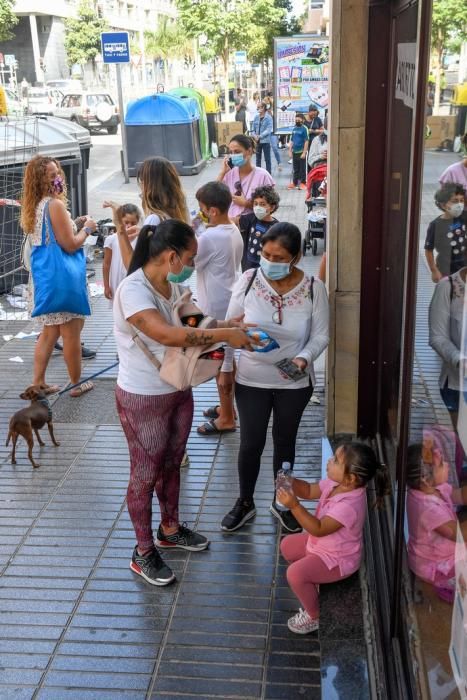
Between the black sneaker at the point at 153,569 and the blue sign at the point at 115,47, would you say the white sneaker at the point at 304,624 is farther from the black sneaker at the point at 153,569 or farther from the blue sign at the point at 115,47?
the blue sign at the point at 115,47

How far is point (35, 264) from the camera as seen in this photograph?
243 inches

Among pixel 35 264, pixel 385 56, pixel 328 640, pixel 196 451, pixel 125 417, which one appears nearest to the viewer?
pixel 328 640

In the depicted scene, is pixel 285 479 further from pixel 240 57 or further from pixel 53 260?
pixel 240 57

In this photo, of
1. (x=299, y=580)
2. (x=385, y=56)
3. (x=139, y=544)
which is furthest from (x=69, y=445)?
(x=385, y=56)

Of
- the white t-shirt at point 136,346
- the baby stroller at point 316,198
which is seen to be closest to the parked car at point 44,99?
the baby stroller at point 316,198

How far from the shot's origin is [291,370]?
154 inches

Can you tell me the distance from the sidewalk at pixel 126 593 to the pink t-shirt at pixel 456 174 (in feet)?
7.12

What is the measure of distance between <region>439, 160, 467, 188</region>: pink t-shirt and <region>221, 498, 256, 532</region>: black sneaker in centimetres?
269

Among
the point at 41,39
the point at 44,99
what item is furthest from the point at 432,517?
the point at 41,39

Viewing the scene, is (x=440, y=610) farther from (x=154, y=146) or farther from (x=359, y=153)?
(x=154, y=146)

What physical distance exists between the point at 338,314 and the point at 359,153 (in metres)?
0.99

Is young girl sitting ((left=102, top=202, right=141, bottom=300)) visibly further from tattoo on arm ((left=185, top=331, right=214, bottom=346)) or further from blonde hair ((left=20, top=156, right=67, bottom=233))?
tattoo on arm ((left=185, top=331, right=214, bottom=346))

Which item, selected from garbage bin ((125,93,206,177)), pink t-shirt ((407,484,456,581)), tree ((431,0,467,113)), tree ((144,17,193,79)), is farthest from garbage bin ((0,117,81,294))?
tree ((144,17,193,79))

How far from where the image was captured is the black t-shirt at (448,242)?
192 cm
